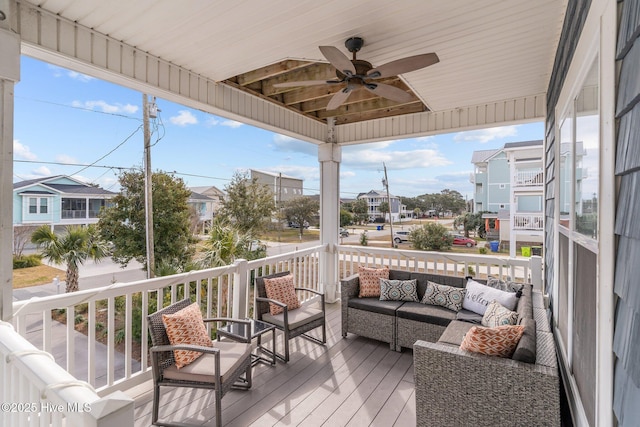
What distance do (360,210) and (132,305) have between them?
3.85m

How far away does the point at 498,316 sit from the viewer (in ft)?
9.23

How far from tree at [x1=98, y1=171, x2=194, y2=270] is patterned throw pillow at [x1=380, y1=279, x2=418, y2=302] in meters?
3.27

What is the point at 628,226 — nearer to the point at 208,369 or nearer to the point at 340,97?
the point at 340,97

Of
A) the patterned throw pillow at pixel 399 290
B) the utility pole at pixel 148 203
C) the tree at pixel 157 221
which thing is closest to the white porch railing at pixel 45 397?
the tree at pixel 157 221

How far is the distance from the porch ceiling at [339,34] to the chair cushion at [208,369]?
2596 mm

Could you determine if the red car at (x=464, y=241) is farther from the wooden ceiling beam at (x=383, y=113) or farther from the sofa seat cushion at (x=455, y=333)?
the wooden ceiling beam at (x=383, y=113)

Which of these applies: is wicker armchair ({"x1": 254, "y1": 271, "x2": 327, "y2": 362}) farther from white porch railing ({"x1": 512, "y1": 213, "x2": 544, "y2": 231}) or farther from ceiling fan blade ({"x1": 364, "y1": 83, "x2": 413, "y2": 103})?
white porch railing ({"x1": 512, "y1": 213, "x2": 544, "y2": 231})

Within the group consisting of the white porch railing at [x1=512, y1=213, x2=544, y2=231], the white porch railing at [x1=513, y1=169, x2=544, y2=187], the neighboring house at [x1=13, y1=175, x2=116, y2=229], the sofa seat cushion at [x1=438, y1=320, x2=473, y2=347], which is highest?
the white porch railing at [x1=513, y1=169, x2=544, y2=187]

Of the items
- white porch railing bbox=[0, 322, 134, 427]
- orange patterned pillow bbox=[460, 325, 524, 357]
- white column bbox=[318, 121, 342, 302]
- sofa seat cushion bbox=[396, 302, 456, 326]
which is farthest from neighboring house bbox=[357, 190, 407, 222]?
white porch railing bbox=[0, 322, 134, 427]

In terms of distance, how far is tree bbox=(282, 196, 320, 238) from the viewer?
222 inches

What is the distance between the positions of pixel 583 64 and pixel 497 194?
314 cm

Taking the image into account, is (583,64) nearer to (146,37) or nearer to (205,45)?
(205,45)

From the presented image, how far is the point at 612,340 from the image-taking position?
40.2 inches

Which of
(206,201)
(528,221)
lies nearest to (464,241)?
(528,221)
